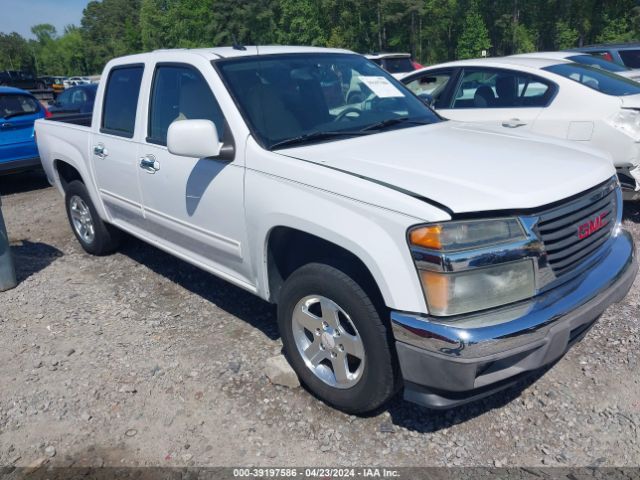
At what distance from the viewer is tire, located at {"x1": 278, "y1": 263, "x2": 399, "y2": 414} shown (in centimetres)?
267

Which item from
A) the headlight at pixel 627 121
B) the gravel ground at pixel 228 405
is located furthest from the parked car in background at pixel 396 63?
the gravel ground at pixel 228 405

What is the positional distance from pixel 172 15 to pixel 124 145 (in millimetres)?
69985

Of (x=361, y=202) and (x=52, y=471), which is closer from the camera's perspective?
(x=361, y=202)

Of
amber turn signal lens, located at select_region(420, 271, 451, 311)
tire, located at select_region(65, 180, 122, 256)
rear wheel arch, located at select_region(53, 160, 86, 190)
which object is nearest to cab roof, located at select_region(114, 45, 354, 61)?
tire, located at select_region(65, 180, 122, 256)

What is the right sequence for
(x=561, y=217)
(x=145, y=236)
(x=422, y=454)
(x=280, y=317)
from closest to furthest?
(x=561, y=217) < (x=422, y=454) < (x=280, y=317) < (x=145, y=236)

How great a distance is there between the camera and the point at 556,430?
2.87 m

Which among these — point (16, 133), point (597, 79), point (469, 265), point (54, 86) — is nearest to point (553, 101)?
point (597, 79)

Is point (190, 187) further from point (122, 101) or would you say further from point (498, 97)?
point (498, 97)

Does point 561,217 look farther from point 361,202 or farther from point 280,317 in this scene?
point 280,317

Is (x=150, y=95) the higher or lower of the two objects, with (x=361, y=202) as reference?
higher

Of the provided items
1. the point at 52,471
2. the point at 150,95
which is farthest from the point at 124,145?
the point at 52,471

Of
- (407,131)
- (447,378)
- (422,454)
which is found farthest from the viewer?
(407,131)

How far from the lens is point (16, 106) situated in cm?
925

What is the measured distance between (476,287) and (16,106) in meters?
9.26
